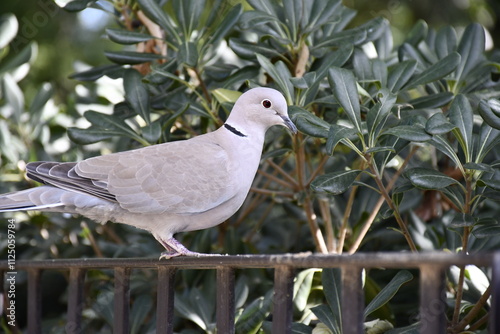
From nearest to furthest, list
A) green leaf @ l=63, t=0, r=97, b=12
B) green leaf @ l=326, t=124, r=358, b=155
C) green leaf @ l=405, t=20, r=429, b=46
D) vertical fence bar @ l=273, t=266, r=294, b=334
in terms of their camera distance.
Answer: vertical fence bar @ l=273, t=266, r=294, b=334, green leaf @ l=326, t=124, r=358, b=155, green leaf @ l=63, t=0, r=97, b=12, green leaf @ l=405, t=20, r=429, b=46

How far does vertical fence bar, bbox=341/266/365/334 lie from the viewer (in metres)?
1.27

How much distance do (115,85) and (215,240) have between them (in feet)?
3.29

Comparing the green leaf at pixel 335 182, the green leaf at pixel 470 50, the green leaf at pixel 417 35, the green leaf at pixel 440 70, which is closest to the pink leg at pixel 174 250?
the green leaf at pixel 335 182

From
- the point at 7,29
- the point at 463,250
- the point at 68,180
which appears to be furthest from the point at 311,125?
the point at 7,29

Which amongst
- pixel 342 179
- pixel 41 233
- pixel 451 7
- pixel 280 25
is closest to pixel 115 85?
pixel 41 233

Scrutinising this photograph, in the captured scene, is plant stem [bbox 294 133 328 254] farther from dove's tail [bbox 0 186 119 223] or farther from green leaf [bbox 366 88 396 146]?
dove's tail [bbox 0 186 119 223]

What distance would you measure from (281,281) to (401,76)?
3.46ft

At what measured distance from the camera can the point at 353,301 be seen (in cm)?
128

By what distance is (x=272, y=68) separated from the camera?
2158 mm

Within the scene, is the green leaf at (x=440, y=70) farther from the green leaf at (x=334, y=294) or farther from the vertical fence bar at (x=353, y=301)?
the vertical fence bar at (x=353, y=301)

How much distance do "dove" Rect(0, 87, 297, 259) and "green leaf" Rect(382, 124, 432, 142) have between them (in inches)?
14.6

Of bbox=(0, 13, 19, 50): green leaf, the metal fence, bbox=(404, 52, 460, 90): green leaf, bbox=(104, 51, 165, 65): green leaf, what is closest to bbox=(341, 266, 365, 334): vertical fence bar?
the metal fence

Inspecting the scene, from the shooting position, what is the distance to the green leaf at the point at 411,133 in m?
1.78

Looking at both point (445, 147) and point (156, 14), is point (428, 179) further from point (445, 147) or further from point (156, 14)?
point (156, 14)
